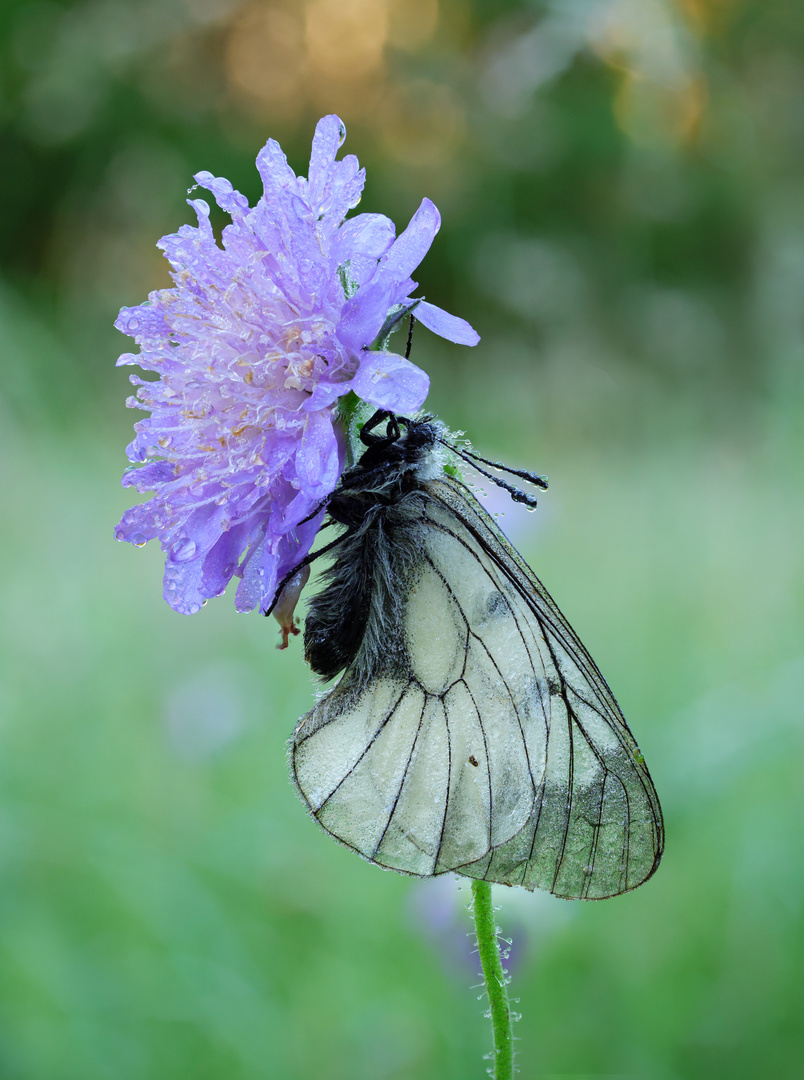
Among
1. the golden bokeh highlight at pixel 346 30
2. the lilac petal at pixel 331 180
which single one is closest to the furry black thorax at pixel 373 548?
the lilac petal at pixel 331 180

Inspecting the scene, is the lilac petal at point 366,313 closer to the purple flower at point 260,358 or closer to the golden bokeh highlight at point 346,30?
the purple flower at point 260,358

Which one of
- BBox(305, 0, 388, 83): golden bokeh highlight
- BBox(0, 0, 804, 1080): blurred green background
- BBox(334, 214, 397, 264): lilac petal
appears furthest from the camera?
BBox(305, 0, 388, 83): golden bokeh highlight

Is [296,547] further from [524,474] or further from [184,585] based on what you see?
[524,474]

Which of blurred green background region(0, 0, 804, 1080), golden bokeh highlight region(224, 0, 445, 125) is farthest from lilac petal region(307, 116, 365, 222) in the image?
golden bokeh highlight region(224, 0, 445, 125)

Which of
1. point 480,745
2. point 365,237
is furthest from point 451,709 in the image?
point 365,237

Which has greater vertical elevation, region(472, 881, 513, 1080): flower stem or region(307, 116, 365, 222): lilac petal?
region(307, 116, 365, 222): lilac petal

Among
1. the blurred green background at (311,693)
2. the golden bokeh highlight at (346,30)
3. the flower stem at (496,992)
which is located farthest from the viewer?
the golden bokeh highlight at (346,30)

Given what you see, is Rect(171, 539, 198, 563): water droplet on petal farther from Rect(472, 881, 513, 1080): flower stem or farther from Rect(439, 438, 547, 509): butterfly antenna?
Rect(472, 881, 513, 1080): flower stem
